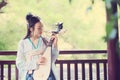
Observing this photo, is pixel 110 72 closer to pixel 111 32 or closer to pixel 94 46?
pixel 94 46

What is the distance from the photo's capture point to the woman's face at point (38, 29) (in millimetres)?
3051

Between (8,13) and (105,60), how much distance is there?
1918 mm

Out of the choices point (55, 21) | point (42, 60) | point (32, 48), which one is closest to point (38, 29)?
point (32, 48)

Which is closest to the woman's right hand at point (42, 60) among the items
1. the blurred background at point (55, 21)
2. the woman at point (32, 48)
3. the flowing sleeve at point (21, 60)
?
the woman at point (32, 48)

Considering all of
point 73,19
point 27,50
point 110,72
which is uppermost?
point 73,19

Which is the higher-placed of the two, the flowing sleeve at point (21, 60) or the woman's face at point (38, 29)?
the woman's face at point (38, 29)

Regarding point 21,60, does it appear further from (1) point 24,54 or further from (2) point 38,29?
(2) point 38,29

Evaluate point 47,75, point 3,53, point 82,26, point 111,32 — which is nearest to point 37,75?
point 47,75

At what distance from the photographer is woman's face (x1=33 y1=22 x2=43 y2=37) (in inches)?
120

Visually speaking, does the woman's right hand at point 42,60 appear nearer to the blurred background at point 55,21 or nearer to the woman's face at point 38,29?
the woman's face at point 38,29

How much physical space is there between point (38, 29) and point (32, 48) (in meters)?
0.18

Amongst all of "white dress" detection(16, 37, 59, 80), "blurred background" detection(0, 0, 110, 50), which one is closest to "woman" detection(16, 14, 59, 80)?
"white dress" detection(16, 37, 59, 80)

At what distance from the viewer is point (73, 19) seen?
15.6 feet

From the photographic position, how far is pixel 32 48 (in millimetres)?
3074
